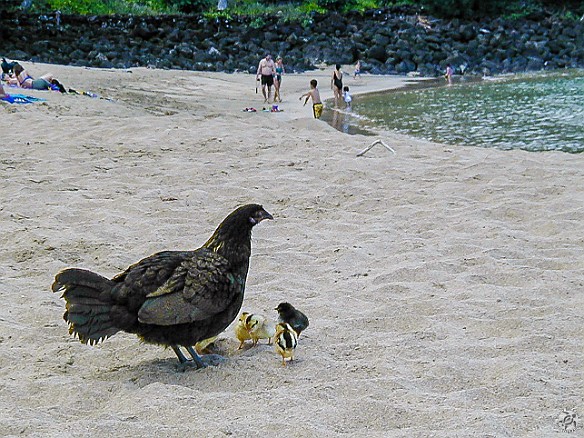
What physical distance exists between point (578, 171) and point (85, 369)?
7495 millimetres

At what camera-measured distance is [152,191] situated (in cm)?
851

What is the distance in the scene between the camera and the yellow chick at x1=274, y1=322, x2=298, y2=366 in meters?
4.32

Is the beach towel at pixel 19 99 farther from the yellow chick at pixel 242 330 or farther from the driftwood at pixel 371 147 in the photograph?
the yellow chick at pixel 242 330

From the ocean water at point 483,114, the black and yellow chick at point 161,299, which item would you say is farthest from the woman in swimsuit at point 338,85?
the black and yellow chick at point 161,299

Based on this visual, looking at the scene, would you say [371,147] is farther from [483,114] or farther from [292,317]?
[483,114]

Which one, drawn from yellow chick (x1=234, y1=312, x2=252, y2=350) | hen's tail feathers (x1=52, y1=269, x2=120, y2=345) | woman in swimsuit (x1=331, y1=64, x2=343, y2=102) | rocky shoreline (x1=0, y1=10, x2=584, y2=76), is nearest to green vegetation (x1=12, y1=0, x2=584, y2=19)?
rocky shoreline (x1=0, y1=10, x2=584, y2=76)

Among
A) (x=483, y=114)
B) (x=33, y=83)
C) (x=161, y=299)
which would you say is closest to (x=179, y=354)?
(x=161, y=299)

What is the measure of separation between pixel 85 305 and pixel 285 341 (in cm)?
114

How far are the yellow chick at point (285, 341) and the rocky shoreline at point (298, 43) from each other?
3109 cm

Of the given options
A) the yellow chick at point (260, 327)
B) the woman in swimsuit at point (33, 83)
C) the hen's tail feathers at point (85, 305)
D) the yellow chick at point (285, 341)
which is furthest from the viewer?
the woman in swimsuit at point (33, 83)

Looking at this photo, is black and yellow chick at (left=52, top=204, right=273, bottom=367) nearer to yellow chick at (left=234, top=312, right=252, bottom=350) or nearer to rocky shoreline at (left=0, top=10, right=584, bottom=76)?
yellow chick at (left=234, top=312, right=252, bottom=350)

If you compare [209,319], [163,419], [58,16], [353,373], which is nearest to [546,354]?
[353,373]

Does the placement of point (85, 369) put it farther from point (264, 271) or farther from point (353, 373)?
point (264, 271)

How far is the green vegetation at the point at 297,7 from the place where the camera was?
4350 cm
